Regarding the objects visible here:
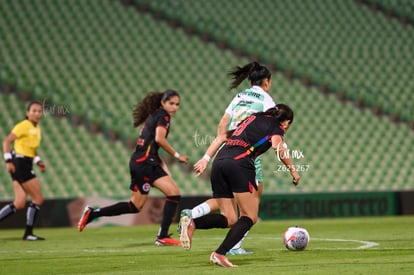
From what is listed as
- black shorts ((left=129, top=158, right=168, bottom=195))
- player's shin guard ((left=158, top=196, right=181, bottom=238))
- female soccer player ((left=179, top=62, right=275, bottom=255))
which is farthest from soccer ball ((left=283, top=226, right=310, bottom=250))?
black shorts ((left=129, top=158, right=168, bottom=195))

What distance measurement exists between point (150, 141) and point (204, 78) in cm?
1218

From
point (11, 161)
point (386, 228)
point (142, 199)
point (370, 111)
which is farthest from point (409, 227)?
point (370, 111)

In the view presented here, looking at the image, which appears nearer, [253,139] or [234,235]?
[234,235]

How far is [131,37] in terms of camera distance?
24062mm

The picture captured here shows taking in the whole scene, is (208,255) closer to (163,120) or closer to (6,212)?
(163,120)

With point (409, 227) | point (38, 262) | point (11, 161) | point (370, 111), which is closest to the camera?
point (38, 262)

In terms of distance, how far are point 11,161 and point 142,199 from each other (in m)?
2.85

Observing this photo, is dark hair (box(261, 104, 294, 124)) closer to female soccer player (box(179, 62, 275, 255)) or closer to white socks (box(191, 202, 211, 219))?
female soccer player (box(179, 62, 275, 255))

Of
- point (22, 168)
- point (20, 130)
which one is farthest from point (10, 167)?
point (20, 130)

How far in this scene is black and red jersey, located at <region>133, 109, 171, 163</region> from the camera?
11383 millimetres

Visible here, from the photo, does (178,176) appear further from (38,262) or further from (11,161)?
(38,262)

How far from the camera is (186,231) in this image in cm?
785

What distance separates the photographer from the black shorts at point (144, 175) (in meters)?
11.4

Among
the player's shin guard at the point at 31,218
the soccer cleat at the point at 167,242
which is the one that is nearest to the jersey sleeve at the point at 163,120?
the soccer cleat at the point at 167,242
